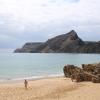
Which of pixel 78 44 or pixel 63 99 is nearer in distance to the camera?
pixel 63 99

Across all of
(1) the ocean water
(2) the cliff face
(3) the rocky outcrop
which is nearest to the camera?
(3) the rocky outcrop

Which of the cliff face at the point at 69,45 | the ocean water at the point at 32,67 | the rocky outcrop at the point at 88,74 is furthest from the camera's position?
the cliff face at the point at 69,45

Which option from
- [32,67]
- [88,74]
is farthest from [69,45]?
[88,74]

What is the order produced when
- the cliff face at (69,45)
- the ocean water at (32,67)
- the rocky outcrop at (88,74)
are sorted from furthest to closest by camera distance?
1. the cliff face at (69,45)
2. the ocean water at (32,67)
3. the rocky outcrop at (88,74)

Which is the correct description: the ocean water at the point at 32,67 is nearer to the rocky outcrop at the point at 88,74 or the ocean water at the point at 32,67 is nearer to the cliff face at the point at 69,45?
the rocky outcrop at the point at 88,74

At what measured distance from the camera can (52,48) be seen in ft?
526

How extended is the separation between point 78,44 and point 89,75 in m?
124

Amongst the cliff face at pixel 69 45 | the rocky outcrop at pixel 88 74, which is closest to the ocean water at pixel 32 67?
the rocky outcrop at pixel 88 74

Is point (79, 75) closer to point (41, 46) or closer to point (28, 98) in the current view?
point (28, 98)

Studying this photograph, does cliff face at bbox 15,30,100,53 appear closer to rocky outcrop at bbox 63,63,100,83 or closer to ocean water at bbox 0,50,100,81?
ocean water at bbox 0,50,100,81

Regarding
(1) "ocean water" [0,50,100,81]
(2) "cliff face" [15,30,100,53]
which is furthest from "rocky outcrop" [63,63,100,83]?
(2) "cliff face" [15,30,100,53]

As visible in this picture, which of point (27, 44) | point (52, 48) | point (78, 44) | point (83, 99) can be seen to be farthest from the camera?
point (27, 44)

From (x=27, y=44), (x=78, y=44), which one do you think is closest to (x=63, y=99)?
(x=78, y=44)

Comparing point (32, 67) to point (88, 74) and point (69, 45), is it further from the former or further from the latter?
point (69, 45)
